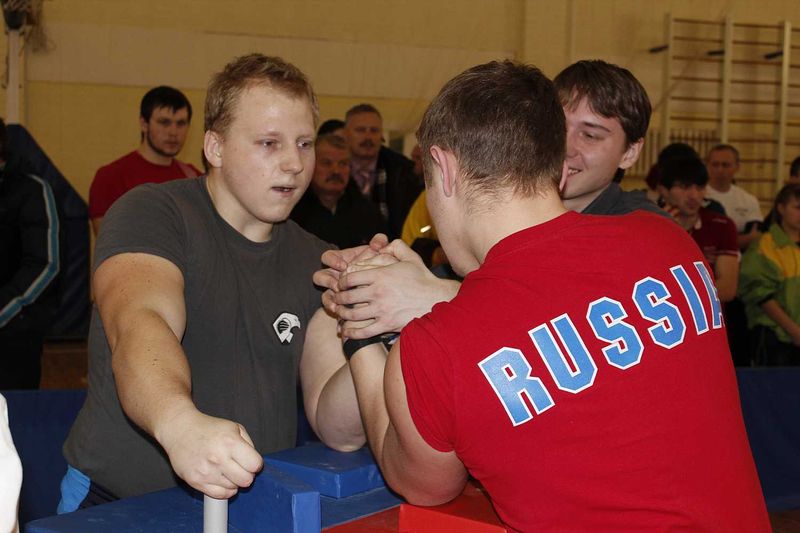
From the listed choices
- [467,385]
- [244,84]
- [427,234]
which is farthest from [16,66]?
[467,385]

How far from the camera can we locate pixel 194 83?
8.12m

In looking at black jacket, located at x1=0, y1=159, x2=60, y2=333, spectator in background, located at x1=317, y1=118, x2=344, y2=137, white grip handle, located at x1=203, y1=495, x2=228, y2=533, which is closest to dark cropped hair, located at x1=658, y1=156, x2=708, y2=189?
spectator in background, located at x1=317, y1=118, x2=344, y2=137

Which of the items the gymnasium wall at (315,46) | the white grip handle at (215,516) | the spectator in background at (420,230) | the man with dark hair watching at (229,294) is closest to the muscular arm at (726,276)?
the spectator in background at (420,230)

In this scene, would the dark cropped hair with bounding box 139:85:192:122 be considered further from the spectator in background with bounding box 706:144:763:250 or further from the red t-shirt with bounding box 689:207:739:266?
the spectator in background with bounding box 706:144:763:250

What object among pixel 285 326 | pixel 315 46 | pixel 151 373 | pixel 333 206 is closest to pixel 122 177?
pixel 333 206

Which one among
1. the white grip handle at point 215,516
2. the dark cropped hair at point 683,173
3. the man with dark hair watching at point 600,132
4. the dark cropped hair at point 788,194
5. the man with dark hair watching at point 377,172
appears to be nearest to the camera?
the white grip handle at point 215,516

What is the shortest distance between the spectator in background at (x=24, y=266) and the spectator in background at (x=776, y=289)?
3609 mm

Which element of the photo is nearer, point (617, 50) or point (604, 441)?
point (604, 441)

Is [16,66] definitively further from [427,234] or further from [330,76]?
[427,234]

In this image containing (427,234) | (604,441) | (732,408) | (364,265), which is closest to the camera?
(604,441)

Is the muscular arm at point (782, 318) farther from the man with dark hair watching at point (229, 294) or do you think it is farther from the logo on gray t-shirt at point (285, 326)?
the logo on gray t-shirt at point (285, 326)

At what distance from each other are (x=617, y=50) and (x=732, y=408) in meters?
8.47

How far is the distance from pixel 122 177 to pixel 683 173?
289 centimetres

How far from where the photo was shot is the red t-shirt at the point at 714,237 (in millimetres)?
4703
